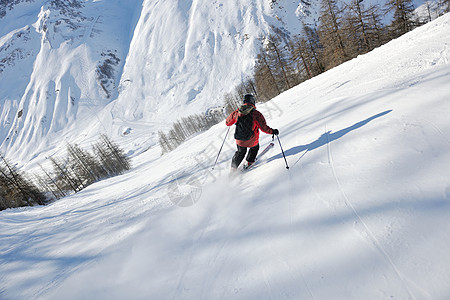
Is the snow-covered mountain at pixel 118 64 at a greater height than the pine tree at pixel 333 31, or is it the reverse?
the snow-covered mountain at pixel 118 64

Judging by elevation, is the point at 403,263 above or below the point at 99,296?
below

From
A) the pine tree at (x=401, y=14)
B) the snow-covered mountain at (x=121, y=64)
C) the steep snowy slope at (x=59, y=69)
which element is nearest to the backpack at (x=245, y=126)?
the pine tree at (x=401, y=14)

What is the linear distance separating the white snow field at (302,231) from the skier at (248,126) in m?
0.59

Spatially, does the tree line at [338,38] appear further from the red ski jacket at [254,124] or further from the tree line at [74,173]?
the tree line at [74,173]

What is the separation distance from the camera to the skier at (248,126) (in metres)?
4.87

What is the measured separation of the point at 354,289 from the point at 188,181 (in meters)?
4.88

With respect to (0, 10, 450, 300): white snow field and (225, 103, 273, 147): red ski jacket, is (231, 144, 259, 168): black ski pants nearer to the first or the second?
(225, 103, 273, 147): red ski jacket

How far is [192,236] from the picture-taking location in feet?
11.0

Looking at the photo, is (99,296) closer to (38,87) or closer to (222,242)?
(222,242)

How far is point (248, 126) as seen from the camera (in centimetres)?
495

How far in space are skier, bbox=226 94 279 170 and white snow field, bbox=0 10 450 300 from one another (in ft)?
1.93

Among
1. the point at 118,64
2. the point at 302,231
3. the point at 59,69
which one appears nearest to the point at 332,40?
the point at 302,231

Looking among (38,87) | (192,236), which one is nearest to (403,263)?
(192,236)

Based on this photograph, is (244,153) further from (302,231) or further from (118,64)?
(118,64)
